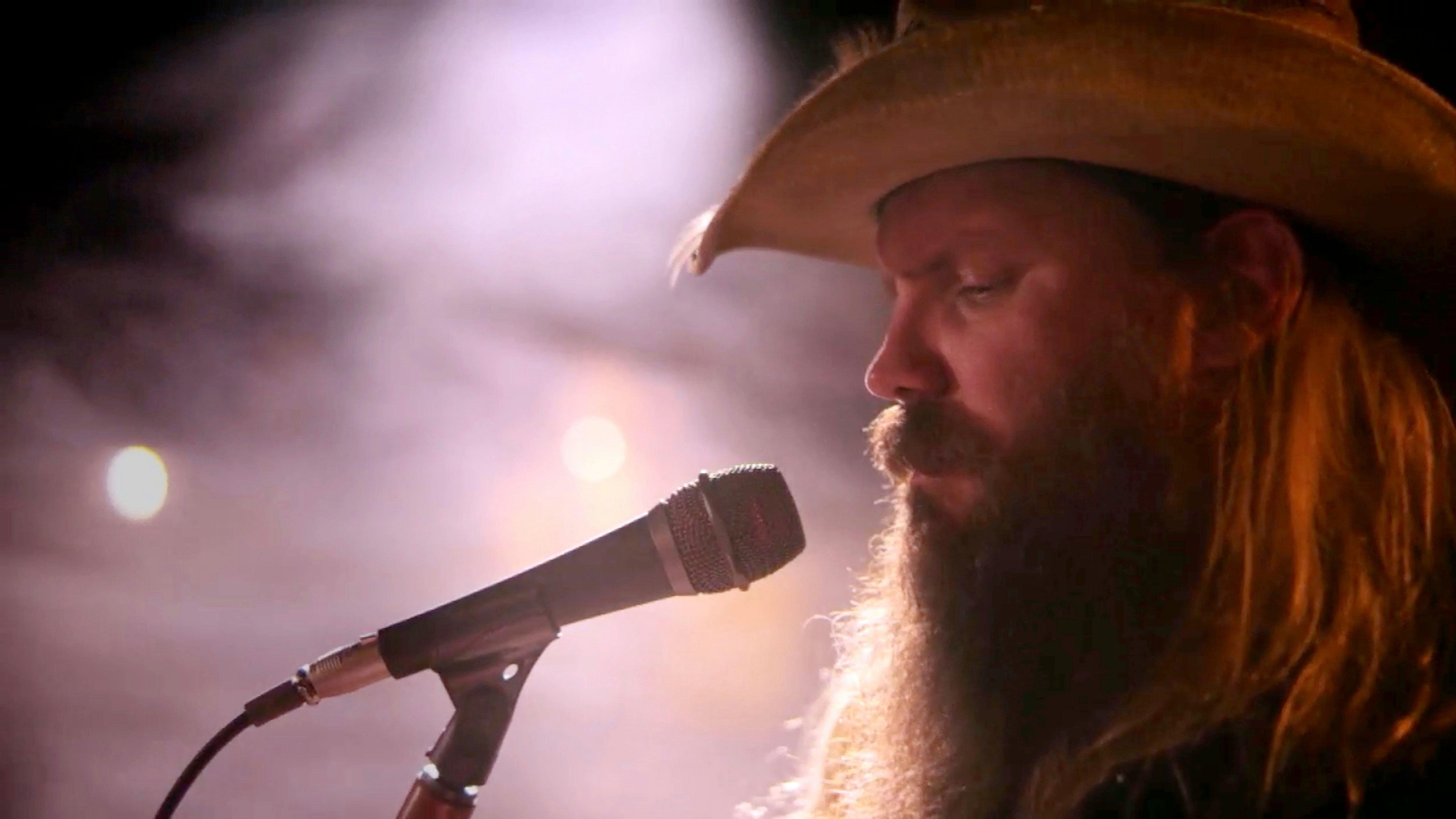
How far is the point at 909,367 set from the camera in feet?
3.50

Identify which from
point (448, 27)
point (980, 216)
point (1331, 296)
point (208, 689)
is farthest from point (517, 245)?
point (1331, 296)

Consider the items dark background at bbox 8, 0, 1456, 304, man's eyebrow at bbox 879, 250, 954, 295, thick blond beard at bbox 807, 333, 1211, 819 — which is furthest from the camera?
dark background at bbox 8, 0, 1456, 304

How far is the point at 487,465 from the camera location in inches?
96.0

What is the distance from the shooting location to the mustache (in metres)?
1.03

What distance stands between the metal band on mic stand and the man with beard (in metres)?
0.22

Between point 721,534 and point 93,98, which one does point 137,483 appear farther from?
point 721,534

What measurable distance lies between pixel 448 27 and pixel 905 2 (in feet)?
4.88

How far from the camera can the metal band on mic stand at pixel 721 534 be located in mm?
955

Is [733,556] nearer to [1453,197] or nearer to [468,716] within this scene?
[468,716]

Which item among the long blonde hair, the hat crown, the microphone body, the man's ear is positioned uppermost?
the hat crown

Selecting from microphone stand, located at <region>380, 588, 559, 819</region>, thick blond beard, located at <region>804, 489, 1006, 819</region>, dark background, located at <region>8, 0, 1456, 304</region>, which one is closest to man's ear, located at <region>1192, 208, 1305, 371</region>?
thick blond beard, located at <region>804, 489, 1006, 819</region>

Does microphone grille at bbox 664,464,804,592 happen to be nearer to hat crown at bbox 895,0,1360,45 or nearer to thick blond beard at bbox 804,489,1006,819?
thick blond beard at bbox 804,489,1006,819

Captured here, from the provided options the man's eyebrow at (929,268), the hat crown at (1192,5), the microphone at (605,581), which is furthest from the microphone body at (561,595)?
the hat crown at (1192,5)

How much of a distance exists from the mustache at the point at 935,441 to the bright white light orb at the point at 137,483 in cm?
179
